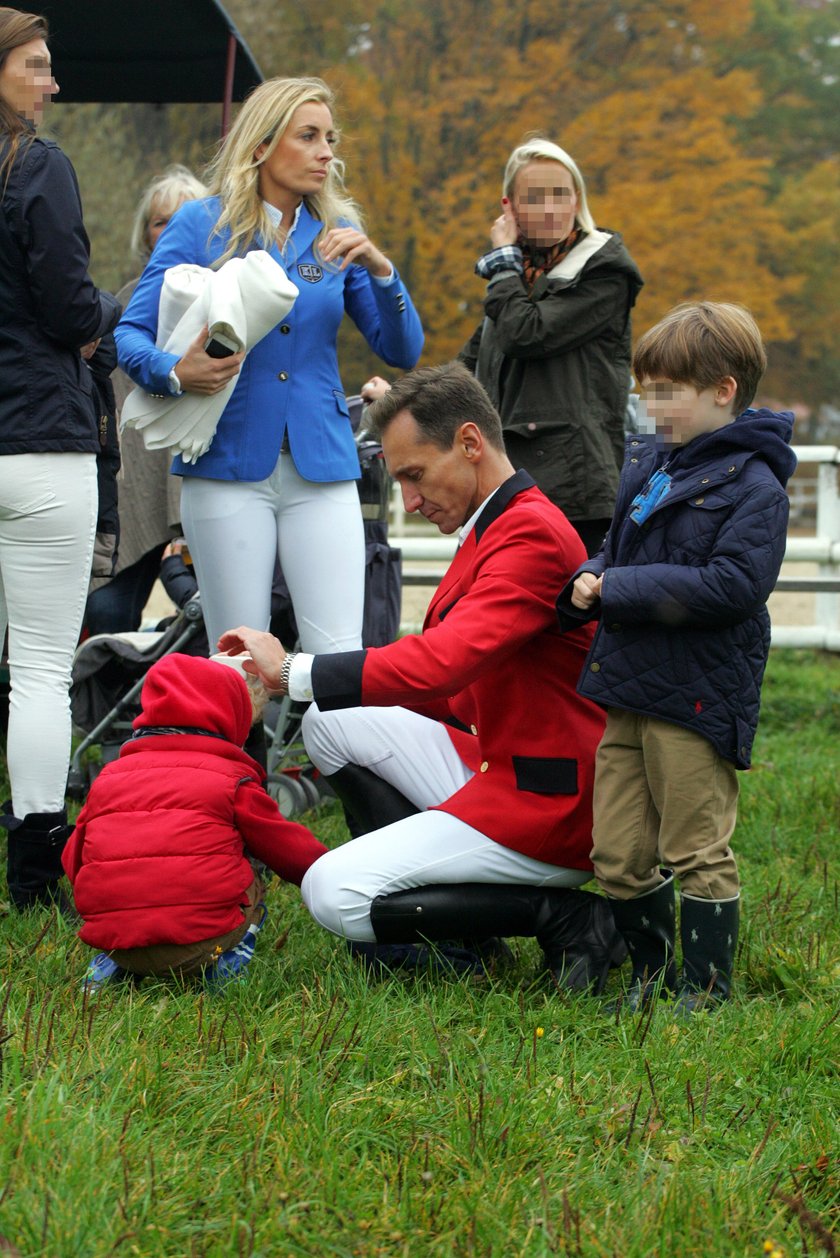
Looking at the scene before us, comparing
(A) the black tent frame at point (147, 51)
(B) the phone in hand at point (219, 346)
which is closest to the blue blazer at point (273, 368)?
(B) the phone in hand at point (219, 346)

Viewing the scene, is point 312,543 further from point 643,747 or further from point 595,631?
Result: point 643,747

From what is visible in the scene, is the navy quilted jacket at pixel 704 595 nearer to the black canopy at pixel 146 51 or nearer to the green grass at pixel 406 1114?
the green grass at pixel 406 1114

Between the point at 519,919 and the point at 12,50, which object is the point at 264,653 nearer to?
the point at 519,919

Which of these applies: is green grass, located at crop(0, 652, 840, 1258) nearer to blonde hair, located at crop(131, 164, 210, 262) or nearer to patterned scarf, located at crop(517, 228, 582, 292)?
patterned scarf, located at crop(517, 228, 582, 292)

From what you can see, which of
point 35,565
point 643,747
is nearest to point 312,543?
point 35,565

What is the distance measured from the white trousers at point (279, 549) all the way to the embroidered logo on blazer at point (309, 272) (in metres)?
0.56

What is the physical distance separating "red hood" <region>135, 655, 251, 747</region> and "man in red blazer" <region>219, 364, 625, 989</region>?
94mm

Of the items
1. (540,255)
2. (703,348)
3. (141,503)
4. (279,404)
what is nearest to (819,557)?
(540,255)

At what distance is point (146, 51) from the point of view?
7.14m

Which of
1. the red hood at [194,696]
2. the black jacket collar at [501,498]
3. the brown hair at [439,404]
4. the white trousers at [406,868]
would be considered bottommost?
the white trousers at [406,868]

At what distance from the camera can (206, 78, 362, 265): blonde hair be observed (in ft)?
14.4

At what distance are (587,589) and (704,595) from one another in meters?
0.27

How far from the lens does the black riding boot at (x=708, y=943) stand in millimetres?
3475

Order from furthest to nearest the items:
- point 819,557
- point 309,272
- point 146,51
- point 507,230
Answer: point 819,557 < point 146,51 < point 507,230 < point 309,272
